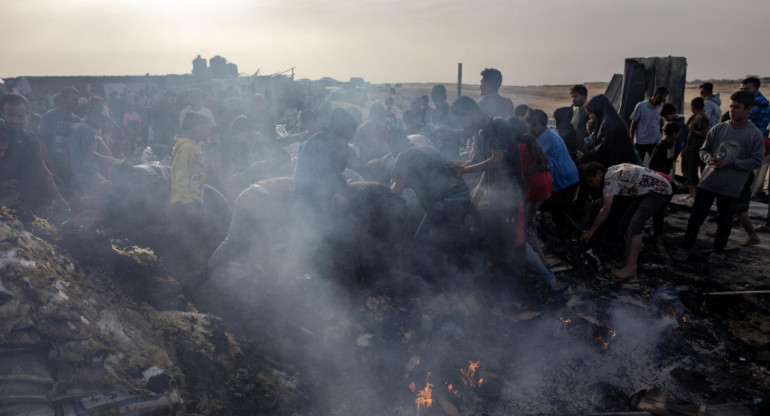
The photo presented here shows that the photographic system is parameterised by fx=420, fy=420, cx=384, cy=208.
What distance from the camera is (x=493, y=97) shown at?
5527mm

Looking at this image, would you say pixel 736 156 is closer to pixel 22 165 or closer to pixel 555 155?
pixel 555 155

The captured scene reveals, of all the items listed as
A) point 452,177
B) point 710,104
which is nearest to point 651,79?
point 710,104

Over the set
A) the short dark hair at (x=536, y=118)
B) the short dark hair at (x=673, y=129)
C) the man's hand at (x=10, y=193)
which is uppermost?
the short dark hair at (x=536, y=118)

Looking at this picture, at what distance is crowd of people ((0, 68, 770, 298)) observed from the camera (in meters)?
4.05

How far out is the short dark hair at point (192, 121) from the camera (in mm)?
4335

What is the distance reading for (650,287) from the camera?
4.68 metres

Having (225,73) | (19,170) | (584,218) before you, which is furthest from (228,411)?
(225,73)

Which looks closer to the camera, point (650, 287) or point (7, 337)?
point (7, 337)

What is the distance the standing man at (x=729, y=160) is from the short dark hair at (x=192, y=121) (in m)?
5.78

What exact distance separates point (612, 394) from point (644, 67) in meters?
7.56

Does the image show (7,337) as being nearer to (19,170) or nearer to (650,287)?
(19,170)

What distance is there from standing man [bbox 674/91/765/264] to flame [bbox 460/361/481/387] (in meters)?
3.67

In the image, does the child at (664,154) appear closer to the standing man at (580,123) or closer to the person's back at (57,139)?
the standing man at (580,123)

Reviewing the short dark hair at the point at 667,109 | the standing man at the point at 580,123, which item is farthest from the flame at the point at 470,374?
the short dark hair at the point at 667,109
